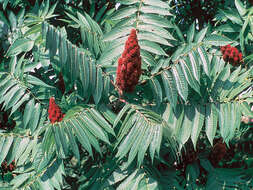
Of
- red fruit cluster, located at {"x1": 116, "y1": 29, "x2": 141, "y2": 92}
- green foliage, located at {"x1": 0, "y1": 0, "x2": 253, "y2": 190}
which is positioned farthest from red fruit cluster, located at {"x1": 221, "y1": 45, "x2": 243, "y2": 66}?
red fruit cluster, located at {"x1": 116, "y1": 29, "x2": 141, "y2": 92}

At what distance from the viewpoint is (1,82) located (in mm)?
2773

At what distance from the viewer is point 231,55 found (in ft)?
9.02

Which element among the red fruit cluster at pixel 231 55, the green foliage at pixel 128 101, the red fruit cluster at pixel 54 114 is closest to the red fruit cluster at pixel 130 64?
the green foliage at pixel 128 101

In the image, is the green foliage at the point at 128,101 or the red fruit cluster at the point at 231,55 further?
the red fruit cluster at the point at 231,55

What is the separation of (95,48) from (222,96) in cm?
105

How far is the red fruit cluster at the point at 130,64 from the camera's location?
2.27 m

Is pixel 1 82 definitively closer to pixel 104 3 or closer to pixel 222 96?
pixel 104 3

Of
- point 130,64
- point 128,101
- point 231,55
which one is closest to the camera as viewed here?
point 130,64

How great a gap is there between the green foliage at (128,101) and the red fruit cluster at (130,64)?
0.17 metres

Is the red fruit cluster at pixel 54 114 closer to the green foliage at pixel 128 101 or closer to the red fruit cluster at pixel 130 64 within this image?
the green foliage at pixel 128 101

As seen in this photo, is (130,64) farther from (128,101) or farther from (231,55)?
(231,55)

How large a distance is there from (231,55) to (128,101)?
35.4 inches

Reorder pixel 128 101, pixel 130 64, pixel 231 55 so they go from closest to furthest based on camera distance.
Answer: pixel 130 64, pixel 128 101, pixel 231 55

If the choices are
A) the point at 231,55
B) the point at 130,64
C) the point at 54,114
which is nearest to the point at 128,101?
the point at 130,64
